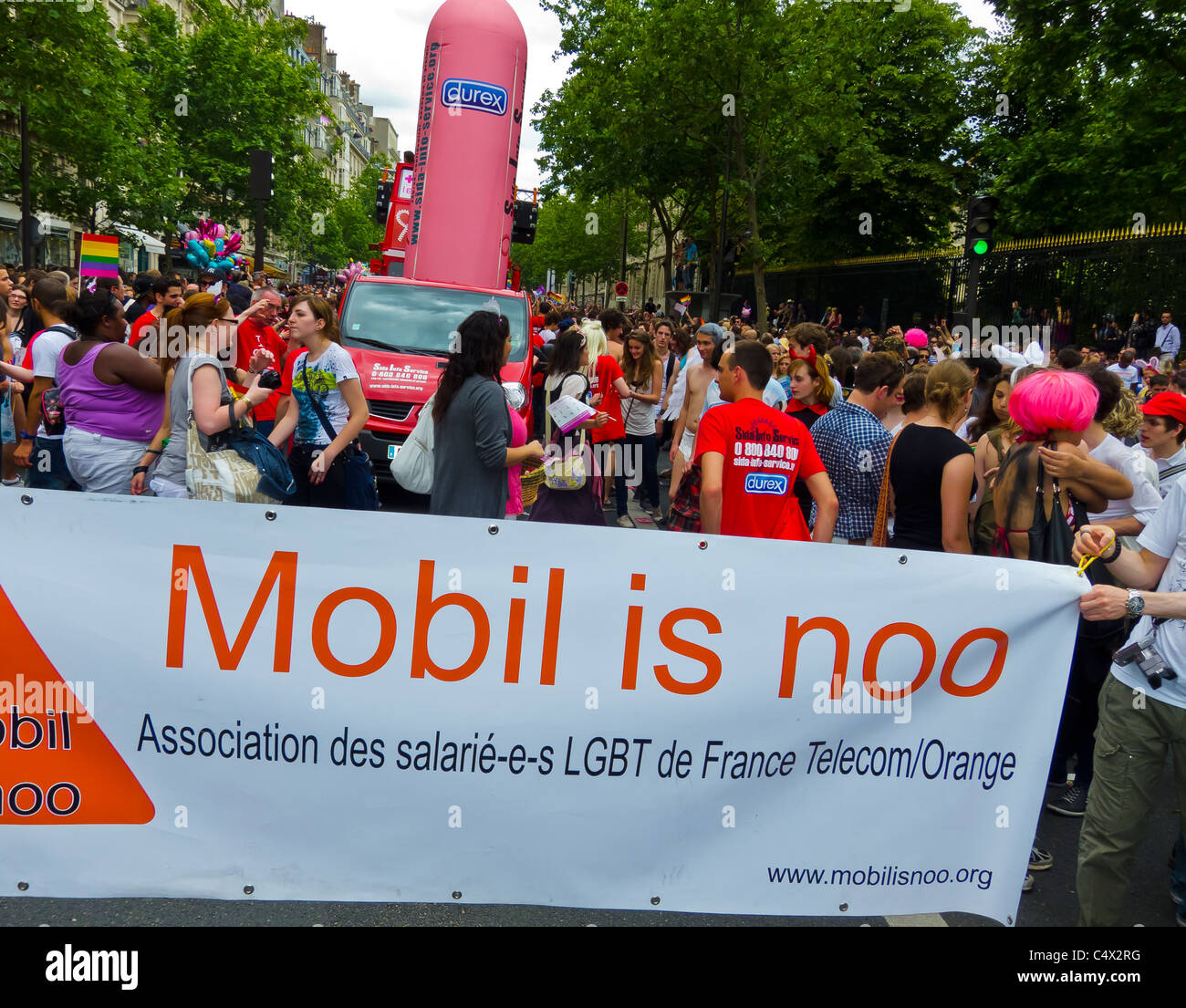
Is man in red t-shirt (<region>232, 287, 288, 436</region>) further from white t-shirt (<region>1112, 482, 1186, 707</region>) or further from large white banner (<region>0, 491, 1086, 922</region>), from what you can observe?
white t-shirt (<region>1112, 482, 1186, 707</region>)

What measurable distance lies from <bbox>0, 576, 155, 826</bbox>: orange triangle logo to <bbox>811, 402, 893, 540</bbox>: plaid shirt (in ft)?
12.0

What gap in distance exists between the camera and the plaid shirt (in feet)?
18.5

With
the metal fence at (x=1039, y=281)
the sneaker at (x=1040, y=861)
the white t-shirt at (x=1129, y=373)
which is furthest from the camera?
the metal fence at (x=1039, y=281)

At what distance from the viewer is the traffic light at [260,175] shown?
49.5ft

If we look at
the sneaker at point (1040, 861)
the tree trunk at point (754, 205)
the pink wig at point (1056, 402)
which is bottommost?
the sneaker at point (1040, 861)

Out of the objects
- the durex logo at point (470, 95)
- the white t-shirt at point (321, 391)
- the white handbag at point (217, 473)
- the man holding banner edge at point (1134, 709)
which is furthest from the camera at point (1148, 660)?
the durex logo at point (470, 95)

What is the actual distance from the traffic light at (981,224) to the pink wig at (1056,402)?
1053cm

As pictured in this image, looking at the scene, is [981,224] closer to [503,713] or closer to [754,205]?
[503,713]

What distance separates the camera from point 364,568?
3133 millimetres

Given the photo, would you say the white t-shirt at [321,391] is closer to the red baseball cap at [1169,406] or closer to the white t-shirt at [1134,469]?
the white t-shirt at [1134,469]

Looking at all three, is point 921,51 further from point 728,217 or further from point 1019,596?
point 1019,596

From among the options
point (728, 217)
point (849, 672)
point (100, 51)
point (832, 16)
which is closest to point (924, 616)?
point (849, 672)

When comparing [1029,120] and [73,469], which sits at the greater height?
[1029,120]
